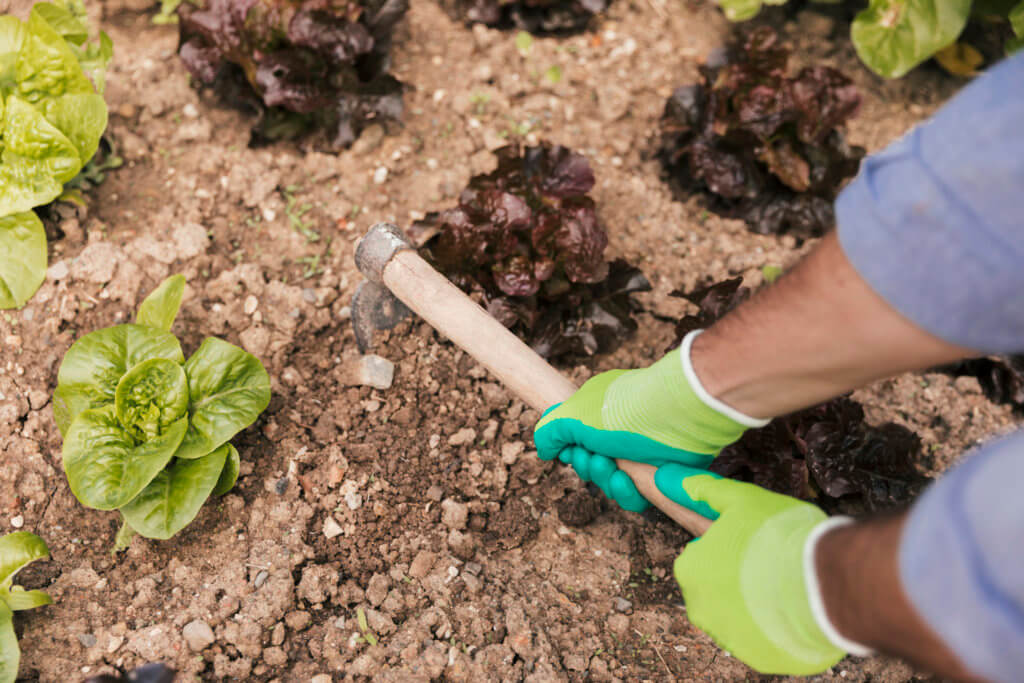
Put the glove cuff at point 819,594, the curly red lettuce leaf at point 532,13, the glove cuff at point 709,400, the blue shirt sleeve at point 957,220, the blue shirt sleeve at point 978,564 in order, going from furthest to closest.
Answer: the curly red lettuce leaf at point 532,13 → the glove cuff at point 709,400 → the glove cuff at point 819,594 → the blue shirt sleeve at point 957,220 → the blue shirt sleeve at point 978,564

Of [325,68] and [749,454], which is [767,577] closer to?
[749,454]

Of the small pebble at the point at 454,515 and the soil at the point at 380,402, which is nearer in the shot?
the soil at the point at 380,402

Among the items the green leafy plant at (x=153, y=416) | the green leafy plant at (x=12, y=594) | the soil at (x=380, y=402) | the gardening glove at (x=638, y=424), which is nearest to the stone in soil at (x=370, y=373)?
the soil at (x=380, y=402)

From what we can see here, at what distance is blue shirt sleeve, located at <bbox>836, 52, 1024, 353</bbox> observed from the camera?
993mm

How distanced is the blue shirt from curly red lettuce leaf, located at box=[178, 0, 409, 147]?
1.94 metres

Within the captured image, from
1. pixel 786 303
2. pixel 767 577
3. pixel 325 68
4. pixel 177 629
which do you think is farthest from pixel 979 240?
pixel 325 68

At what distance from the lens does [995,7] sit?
8.75ft

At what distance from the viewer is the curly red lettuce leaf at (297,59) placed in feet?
8.13

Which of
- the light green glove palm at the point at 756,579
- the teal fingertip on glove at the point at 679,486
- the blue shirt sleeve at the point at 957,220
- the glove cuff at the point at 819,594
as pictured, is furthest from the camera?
the teal fingertip on glove at the point at 679,486

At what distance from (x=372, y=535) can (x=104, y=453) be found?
735 mm

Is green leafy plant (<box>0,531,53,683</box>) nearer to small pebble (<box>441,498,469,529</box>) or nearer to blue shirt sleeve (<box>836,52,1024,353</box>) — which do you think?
small pebble (<box>441,498,469,529</box>)

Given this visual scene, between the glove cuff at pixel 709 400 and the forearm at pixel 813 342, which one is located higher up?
the forearm at pixel 813 342

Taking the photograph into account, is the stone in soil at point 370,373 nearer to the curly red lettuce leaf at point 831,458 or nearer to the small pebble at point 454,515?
the small pebble at point 454,515

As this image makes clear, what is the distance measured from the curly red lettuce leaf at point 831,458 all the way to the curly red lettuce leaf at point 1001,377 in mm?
510
